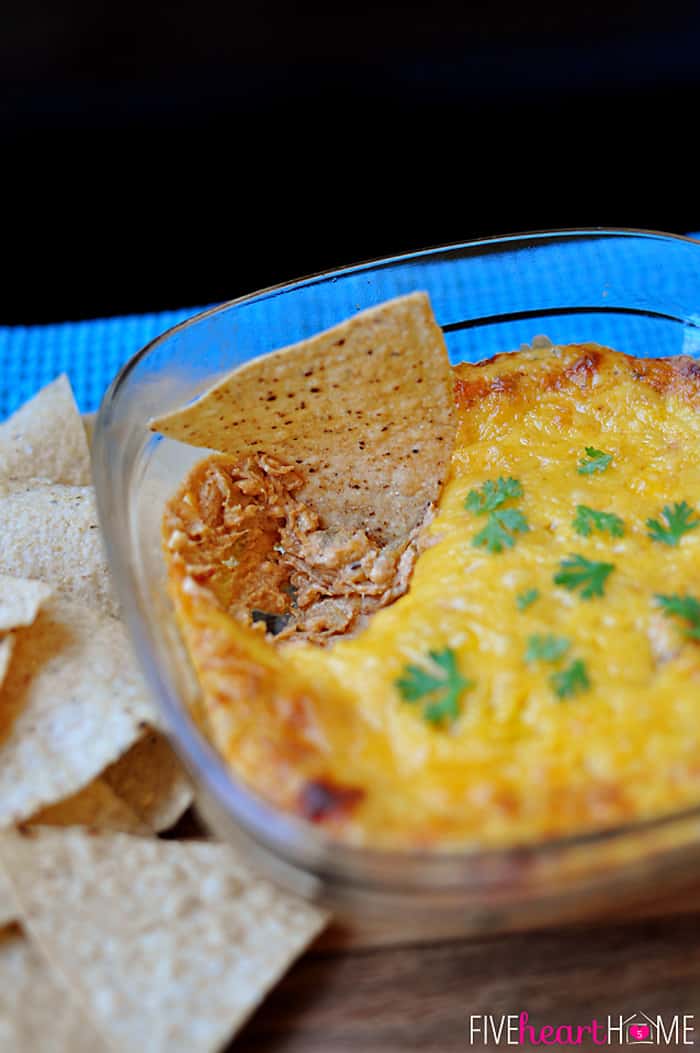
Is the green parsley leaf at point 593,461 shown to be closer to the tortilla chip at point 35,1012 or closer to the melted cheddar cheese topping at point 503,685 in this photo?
the melted cheddar cheese topping at point 503,685

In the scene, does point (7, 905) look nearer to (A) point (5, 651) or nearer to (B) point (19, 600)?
(A) point (5, 651)

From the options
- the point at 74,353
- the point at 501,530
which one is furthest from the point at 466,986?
the point at 74,353

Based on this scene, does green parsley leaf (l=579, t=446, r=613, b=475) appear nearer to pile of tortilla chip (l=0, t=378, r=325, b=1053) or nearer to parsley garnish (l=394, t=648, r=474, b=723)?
parsley garnish (l=394, t=648, r=474, b=723)

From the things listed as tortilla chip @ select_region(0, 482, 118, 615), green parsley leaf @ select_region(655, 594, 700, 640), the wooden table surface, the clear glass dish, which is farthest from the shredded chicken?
the wooden table surface

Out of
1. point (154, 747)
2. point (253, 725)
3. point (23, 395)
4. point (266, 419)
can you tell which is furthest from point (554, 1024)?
point (23, 395)

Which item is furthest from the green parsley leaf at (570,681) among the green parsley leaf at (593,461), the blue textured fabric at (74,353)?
the blue textured fabric at (74,353)

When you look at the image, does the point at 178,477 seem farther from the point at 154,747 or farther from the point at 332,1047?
the point at 332,1047

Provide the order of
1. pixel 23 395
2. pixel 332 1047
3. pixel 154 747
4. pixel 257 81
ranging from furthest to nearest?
pixel 257 81
pixel 23 395
pixel 154 747
pixel 332 1047
